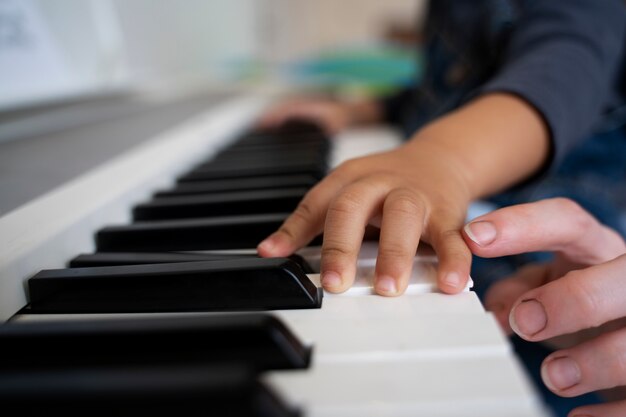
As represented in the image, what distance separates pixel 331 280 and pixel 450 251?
0.09m

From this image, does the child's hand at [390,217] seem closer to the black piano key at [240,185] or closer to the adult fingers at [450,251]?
the adult fingers at [450,251]

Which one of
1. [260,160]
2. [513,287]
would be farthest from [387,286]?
[260,160]

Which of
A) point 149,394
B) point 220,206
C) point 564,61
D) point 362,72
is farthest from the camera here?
point 362,72

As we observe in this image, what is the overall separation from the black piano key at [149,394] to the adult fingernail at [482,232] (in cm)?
21

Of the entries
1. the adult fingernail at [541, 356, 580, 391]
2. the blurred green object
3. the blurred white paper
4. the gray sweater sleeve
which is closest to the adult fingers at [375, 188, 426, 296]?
the adult fingernail at [541, 356, 580, 391]

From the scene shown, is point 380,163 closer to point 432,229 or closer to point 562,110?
point 432,229

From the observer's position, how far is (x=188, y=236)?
1.57 ft

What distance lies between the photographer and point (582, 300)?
0.34 metres

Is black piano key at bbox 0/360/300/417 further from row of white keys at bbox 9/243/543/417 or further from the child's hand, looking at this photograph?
the child's hand

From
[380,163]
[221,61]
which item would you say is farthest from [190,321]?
[221,61]

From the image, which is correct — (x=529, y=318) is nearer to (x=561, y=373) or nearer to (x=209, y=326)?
(x=561, y=373)

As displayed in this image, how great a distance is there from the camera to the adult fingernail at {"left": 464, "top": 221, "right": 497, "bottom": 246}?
0.38 m

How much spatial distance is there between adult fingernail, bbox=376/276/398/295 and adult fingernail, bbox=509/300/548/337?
0.30ft

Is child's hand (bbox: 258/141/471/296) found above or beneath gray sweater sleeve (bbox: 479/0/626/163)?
beneath
